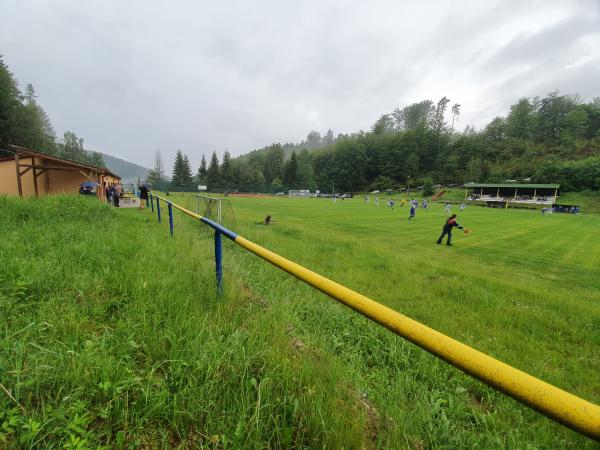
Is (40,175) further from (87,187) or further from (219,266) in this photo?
(219,266)

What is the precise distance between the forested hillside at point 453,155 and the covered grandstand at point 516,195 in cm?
661

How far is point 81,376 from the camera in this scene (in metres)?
1.53

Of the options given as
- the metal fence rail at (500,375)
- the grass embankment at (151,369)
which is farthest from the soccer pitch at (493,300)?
the metal fence rail at (500,375)

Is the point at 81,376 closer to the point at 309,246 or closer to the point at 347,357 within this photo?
the point at 347,357

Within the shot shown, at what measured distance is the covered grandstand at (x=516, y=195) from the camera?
5456 centimetres

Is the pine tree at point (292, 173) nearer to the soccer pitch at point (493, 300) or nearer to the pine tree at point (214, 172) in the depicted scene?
the pine tree at point (214, 172)

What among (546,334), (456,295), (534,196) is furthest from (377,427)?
(534,196)

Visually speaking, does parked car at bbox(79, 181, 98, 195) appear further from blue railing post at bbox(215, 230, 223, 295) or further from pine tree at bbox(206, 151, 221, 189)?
pine tree at bbox(206, 151, 221, 189)

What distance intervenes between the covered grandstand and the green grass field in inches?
2578

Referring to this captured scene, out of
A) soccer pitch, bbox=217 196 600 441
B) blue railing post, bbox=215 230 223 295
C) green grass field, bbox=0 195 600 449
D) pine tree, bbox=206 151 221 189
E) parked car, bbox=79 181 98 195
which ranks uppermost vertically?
pine tree, bbox=206 151 221 189

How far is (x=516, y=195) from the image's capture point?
59.6 m

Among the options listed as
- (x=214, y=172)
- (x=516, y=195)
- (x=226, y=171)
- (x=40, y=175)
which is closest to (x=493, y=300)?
(x=40, y=175)

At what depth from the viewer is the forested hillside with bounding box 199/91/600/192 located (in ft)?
238

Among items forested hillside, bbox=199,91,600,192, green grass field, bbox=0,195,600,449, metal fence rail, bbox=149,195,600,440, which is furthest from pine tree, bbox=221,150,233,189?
metal fence rail, bbox=149,195,600,440
